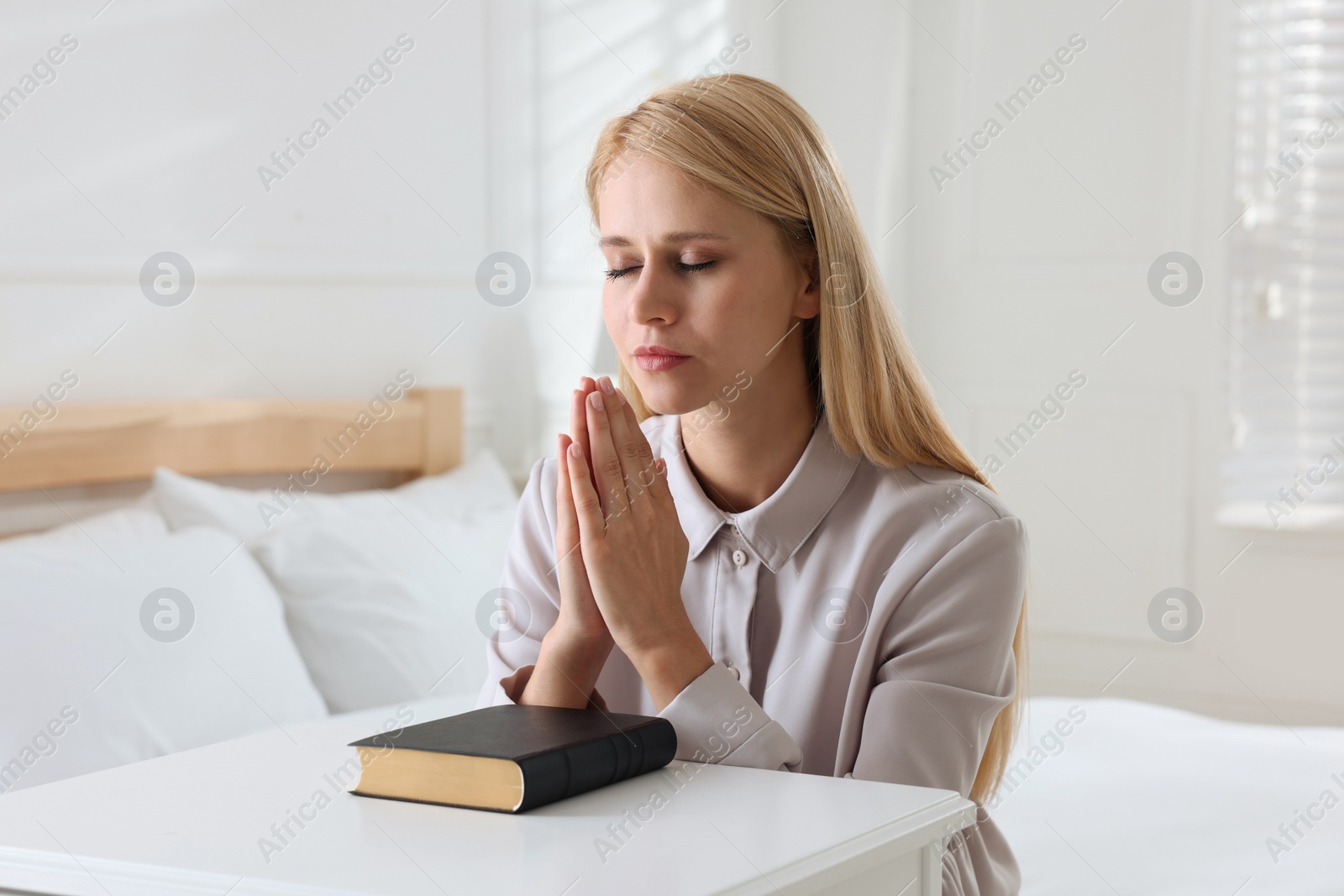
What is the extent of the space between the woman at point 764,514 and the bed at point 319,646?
42cm

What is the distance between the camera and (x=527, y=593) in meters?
1.50

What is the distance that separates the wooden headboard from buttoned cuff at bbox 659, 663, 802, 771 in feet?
4.31

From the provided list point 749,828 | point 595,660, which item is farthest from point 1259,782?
point 749,828

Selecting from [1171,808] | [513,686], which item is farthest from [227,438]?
[1171,808]

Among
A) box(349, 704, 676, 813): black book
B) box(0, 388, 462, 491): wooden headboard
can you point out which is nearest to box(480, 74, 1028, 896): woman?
box(349, 704, 676, 813): black book

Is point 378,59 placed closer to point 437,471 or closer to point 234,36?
point 234,36

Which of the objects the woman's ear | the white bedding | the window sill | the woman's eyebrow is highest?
the woman's eyebrow

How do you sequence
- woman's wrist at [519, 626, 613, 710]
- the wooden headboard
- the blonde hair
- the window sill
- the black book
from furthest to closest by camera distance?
the window sill, the wooden headboard, the blonde hair, woman's wrist at [519, 626, 613, 710], the black book

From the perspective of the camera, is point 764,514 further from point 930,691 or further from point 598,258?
point 598,258

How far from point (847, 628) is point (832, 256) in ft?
1.30

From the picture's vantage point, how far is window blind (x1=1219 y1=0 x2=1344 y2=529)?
3408mm

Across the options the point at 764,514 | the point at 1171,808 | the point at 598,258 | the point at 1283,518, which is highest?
the point at 598,258

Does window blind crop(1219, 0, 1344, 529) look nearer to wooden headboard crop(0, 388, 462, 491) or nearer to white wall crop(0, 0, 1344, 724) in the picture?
white wall crop(0, 0, 1344, 724)

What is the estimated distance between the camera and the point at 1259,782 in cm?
188
